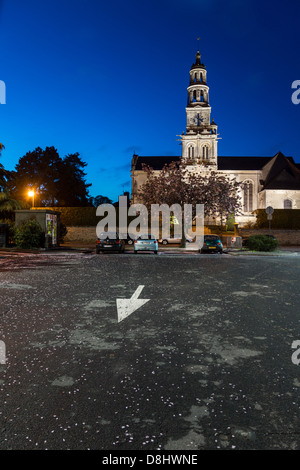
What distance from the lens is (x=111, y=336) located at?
4.99m

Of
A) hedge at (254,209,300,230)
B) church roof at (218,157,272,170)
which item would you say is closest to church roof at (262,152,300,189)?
church roof at (218,157,272,170)

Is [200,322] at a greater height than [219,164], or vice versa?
[219,164]

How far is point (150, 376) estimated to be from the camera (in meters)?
3.54

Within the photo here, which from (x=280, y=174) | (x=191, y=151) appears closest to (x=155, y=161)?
(x=191, y=151)

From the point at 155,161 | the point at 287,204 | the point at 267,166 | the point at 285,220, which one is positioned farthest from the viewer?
the point at 155,161

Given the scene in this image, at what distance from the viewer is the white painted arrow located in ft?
20.8

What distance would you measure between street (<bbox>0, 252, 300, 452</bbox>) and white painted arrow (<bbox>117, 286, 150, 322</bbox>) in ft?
0.42

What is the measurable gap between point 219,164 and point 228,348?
6976 cm

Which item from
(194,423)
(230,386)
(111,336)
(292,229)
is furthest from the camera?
(292,229)

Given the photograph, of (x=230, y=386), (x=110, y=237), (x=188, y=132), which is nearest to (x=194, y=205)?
(x=110, y=237)

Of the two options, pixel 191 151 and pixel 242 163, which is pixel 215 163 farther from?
pixel 242 163

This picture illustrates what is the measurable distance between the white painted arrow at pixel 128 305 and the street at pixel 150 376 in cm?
13

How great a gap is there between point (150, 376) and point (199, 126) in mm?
70783
